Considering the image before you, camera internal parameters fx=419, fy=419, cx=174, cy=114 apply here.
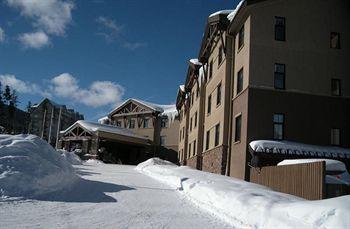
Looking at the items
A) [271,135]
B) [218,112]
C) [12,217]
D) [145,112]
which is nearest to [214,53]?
[218,112]

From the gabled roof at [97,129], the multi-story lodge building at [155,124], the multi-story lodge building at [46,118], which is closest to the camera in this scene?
the gabled roof at [97,129]

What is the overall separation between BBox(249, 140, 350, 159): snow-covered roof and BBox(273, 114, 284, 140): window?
2.30 ft

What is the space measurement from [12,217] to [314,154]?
13755 millimetres

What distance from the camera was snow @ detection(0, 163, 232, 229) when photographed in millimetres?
6602

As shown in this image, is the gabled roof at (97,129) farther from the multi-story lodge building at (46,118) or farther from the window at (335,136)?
the window at (335,136)

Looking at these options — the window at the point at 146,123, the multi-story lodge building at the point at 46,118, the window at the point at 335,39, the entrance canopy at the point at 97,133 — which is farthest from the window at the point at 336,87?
the multi-story lodge building at the point at 46,118

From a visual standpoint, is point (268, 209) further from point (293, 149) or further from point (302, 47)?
point (302, 47)

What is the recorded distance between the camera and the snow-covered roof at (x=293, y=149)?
17312mm

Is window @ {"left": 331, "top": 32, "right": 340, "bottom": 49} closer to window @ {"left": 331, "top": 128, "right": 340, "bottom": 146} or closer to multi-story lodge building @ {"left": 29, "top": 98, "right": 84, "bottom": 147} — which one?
window @ {"left": 331, "top": 128, "right": 340, "bottom": 146}

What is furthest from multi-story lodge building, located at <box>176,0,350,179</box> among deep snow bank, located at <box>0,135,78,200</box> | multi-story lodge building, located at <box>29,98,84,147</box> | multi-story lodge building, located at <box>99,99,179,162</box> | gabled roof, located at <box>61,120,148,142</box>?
multi-story lodge building, located at <box>29,98,84,147</box>

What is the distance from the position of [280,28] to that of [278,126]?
481 centimetres

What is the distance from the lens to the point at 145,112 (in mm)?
53750

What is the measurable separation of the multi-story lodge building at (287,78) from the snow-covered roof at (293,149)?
79 centimetres

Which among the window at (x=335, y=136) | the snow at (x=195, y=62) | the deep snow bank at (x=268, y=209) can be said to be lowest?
the deep snow bank at (x=268, y=209)
